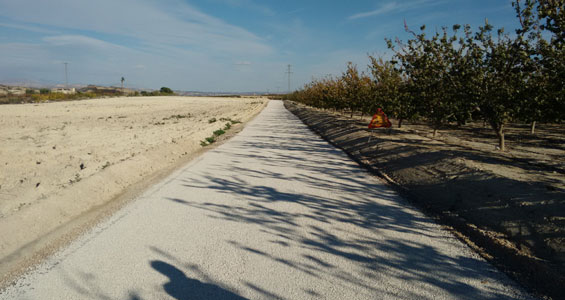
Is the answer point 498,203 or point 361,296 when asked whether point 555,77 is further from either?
point 361,296

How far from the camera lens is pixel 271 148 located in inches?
486

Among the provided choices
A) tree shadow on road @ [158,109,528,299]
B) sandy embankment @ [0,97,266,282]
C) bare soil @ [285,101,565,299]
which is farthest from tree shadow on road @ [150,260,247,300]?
bare soil @ [285,101,565,299]

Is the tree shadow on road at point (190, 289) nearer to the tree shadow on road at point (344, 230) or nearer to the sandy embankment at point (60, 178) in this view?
the tree shadow on road at point (344, 230)

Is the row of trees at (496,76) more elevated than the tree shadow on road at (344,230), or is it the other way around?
the row of trees at (496,76)

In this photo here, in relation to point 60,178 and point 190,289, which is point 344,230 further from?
point 60,178

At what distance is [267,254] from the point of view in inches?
152

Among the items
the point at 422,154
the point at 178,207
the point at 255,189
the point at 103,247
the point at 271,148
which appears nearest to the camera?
the point at 103,247

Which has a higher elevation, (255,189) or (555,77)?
(555,77)

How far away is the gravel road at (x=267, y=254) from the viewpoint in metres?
3.17

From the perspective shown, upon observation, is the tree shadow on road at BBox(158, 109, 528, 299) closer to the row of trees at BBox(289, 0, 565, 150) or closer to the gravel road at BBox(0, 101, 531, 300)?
the gravel road at BBox(0, 101, 531, 300)

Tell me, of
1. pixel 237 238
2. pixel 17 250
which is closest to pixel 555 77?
pixel 237 238

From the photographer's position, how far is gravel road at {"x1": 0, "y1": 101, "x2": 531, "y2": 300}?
125 inches

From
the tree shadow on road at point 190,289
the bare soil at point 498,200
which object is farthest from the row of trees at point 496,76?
the tree shadow on road at point 190,289

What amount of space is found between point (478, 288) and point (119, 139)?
569 inches
